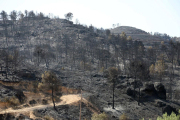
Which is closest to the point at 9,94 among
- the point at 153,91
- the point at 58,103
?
the point at 58,103

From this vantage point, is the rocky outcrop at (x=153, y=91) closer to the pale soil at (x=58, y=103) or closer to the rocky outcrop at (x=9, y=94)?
the pale soil at (x=58, y=103)

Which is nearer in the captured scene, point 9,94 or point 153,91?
point 9,94

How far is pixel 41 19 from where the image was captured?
6009 inches

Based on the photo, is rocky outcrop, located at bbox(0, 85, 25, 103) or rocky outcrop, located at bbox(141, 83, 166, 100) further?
rocky outcrop, located at bbox(141, 83, 166, 100)

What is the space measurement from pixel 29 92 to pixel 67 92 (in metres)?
9.61

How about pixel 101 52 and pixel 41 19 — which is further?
pixel 41 19

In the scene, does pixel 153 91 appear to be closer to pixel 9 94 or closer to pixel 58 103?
pixel 58 103

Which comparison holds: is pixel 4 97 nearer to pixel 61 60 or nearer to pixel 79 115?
pixel 79 115

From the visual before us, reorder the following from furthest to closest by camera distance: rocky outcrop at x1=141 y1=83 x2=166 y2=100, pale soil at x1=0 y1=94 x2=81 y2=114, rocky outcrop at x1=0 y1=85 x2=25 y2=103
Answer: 1. rocky outcrop at x1=141 y1=83 x2=166 y2=100
2. rocky outcrop at x1=0 y1=85 x2=25 y2=103
3. pale soil at x1=0 y1=94 x2=81 y2=114

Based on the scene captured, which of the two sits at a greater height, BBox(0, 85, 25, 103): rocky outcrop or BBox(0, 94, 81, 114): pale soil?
BBox(0, 85, 25, 103): rocky outcrop

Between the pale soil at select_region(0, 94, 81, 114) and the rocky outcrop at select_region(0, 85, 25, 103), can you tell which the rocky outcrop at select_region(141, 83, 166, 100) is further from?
the rocky outcrop at select_region(0, 85, 25, 103)

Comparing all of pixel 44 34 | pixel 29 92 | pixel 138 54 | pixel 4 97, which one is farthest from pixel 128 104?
pixel 44 34

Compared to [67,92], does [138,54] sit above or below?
above

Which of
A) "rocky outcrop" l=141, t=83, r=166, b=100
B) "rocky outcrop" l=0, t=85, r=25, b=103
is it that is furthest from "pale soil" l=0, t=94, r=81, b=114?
"rocky outcrop" l=141, t=83, r=166, b=100
